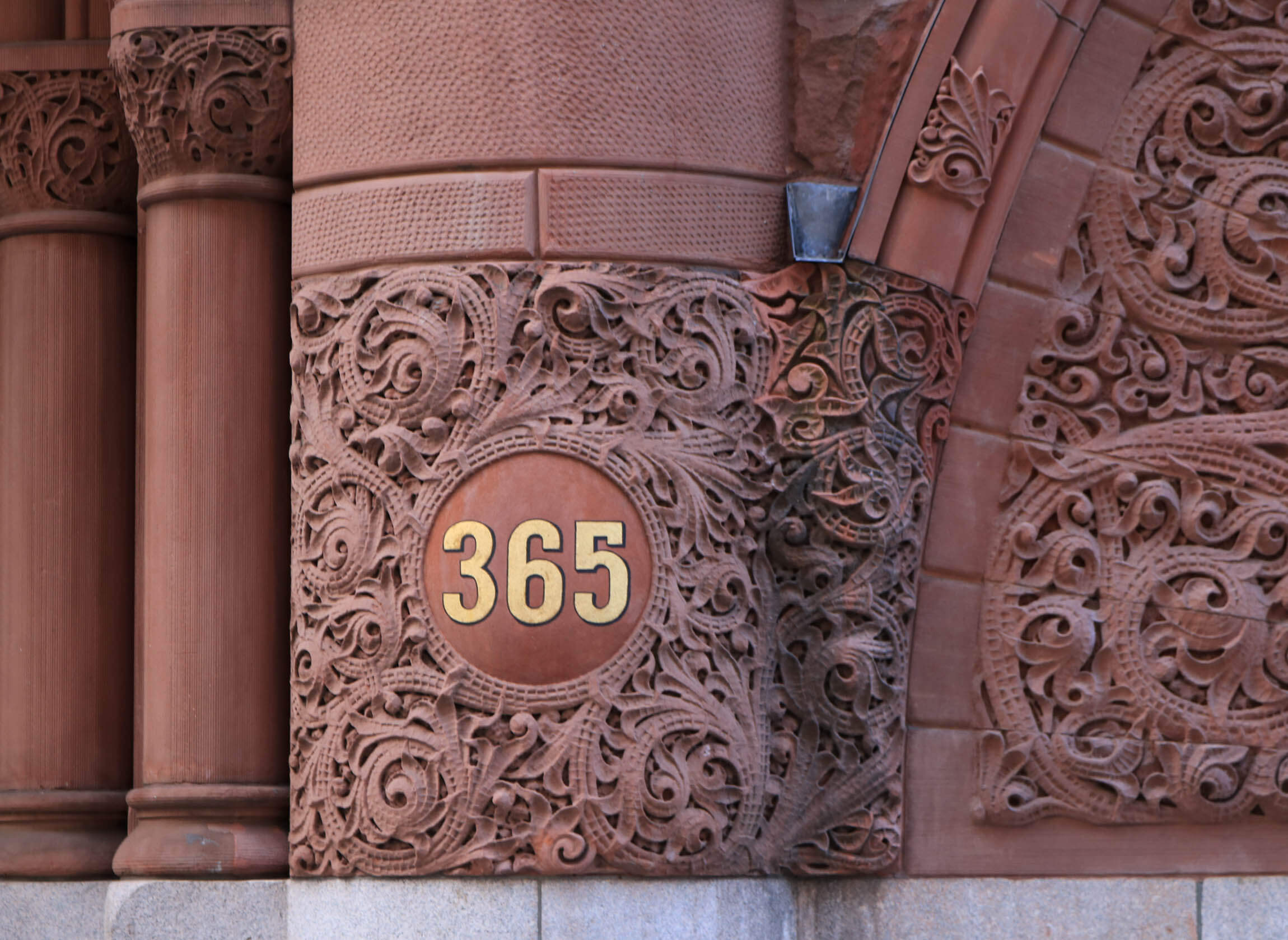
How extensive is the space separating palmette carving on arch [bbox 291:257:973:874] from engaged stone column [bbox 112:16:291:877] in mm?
204

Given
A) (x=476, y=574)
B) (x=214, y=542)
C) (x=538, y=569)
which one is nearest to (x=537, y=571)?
(x=538, y=569)

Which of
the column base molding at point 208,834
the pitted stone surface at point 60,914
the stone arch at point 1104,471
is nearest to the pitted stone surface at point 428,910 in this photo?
the column base molding at point 208,834

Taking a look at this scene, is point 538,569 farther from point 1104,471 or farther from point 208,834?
point 1104,471

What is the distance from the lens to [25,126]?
5.07m

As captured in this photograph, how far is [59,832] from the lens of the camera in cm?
489

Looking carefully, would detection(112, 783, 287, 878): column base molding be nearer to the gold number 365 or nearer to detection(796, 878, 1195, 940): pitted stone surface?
the gold number 365

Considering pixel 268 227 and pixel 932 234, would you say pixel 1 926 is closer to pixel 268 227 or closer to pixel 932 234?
pixel 268 227

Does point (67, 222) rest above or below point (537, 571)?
above

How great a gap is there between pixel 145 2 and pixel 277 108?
1.42 feet

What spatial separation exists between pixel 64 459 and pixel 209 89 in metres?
1.18

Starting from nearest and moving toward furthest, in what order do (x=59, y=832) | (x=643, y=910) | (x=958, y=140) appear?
(x=643, y=910), (x=958, y=140), (x=59, y=832)

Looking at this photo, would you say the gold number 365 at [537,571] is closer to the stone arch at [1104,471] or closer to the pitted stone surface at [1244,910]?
the stone arch at [1104,471]


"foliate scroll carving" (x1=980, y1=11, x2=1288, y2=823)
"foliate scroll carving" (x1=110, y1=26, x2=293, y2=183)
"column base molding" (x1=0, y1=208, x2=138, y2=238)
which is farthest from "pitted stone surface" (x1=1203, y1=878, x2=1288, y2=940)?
"column base molding" (x1=0, y1=208, x2=138, y2=238)

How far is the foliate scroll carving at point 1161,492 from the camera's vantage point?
4457mm
